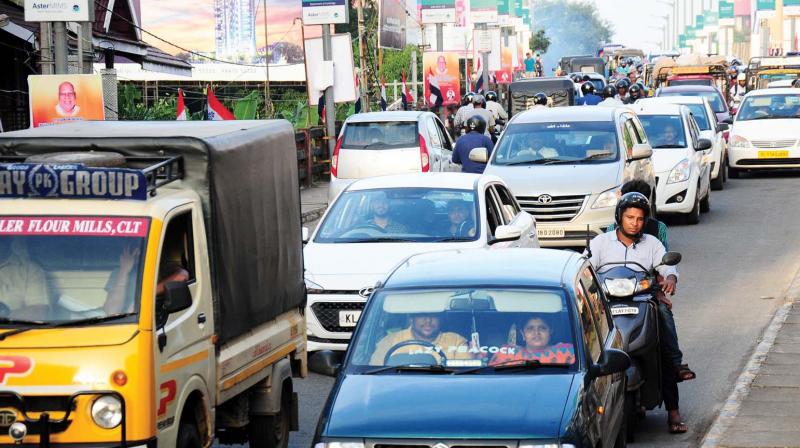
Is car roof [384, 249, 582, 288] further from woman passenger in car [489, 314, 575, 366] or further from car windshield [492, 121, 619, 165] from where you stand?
car windshield [492, 121, 619, 165]

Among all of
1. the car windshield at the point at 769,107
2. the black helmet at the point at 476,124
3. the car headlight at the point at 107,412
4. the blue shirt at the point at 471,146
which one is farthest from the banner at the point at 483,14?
the car headlight at the point at 107,412

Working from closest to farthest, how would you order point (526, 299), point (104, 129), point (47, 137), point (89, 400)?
1. point (89, 400)
2. point (526, 299)
3. point (47, 137)
4. point (104, 129)

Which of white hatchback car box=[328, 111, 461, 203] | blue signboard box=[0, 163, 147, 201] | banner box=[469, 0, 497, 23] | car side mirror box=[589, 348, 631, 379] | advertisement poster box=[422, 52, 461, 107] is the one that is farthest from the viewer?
banner box=[469, 0, 497, 23]

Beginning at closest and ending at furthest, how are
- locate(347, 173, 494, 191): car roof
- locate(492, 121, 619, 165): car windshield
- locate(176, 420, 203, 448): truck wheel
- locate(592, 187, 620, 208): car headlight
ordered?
locate(176, 420, 203, 448): truck wheel, locate(347, 173, 494, 191): car roof, locate(592, 187, 620, 208): car headlight, locate(492, 121, 619, 165): car windshield

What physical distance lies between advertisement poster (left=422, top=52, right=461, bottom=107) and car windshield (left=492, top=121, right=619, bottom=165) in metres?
22.3

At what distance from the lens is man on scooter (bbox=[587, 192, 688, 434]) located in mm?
9461

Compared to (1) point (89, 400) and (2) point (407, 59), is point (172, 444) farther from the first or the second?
(2) point (407, 59)

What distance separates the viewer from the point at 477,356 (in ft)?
23.2

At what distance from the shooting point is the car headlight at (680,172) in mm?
21938

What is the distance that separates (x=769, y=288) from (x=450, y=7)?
28844mm

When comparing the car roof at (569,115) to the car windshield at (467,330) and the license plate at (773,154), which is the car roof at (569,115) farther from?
the car windshield at (467,330)

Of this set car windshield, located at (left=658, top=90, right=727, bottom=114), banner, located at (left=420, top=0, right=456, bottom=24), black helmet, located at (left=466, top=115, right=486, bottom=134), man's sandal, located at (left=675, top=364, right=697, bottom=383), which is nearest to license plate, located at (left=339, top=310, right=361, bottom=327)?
man's sandal, located at (left=675, top=364, right=697, bottom=383)

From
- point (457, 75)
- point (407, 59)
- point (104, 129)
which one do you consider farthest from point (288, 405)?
point (407, 59)

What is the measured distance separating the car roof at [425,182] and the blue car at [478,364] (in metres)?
4.98
